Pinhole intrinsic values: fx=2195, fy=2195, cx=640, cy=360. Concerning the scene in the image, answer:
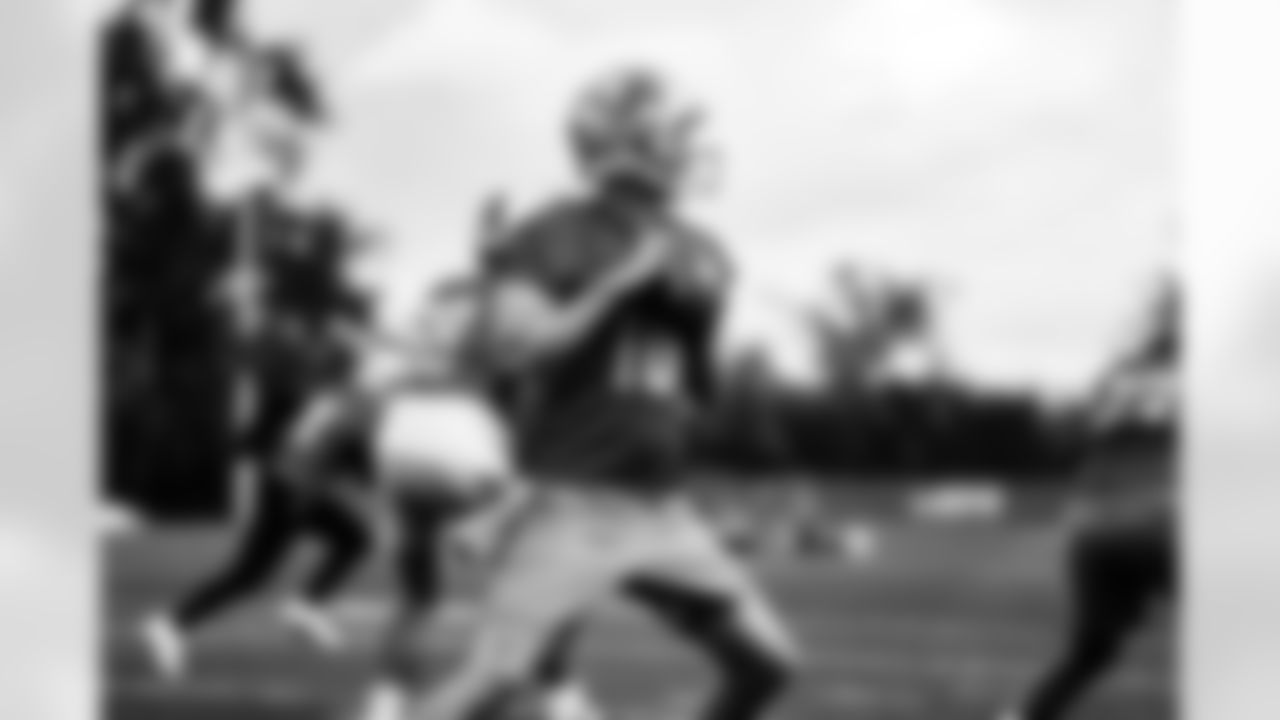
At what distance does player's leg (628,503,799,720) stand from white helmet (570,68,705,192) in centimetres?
35

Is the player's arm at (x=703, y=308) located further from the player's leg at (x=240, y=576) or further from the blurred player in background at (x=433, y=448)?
the player's leg at (x=240, y=576)

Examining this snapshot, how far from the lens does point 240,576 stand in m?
2.41

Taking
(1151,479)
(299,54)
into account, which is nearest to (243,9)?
(299,54)

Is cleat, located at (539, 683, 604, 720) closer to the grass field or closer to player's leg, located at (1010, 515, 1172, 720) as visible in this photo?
the grass field

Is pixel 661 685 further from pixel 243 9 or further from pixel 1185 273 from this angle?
pixel 243 9

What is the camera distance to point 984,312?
7.54 ft

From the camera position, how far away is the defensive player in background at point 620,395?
91.0 inches

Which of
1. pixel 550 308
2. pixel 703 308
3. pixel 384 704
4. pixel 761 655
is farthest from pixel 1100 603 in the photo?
pixel 384 704

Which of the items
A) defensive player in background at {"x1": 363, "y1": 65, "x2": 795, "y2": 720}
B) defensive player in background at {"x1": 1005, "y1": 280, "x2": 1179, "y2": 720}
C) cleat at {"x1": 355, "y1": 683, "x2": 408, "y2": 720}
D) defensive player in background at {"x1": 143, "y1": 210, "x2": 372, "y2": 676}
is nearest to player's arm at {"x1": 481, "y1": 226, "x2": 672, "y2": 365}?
defensive player in background at {"x1": 363, "y1": 65, "x2": 795, "y2": 720}

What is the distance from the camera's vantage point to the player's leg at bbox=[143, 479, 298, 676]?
240 centimetres

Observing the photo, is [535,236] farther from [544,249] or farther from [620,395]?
[620,395]

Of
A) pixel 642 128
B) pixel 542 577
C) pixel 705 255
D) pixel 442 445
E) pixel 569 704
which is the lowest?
pixel 569 704

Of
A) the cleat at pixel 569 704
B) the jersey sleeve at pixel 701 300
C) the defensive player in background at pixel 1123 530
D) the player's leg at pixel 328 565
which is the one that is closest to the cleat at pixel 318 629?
the player's leg at pixel 328 565

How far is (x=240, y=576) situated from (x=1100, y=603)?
3.04ft
